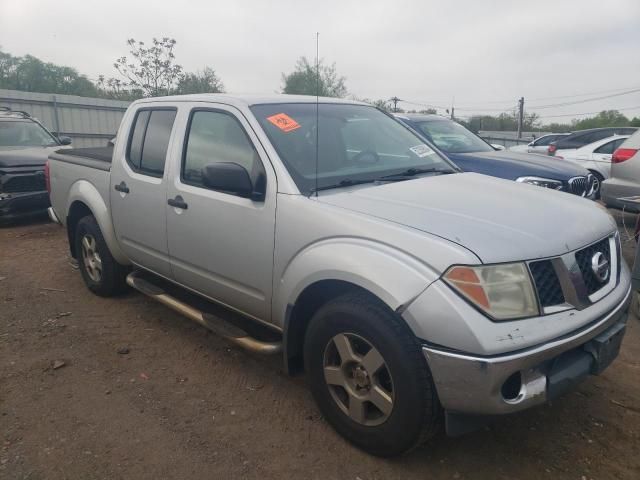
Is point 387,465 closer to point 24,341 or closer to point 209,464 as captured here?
point 209,464

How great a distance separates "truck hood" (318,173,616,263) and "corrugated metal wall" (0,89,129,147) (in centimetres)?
1338

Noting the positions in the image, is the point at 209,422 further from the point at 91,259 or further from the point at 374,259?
the point at 91,259

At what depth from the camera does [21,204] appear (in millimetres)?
8164

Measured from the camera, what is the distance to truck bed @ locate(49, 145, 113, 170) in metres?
4.60

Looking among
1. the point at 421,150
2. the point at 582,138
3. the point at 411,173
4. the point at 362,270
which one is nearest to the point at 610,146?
the point at 582,138

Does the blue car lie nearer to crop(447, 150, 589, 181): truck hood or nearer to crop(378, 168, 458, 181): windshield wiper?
crop(447, 150, 589, 181): truck hood

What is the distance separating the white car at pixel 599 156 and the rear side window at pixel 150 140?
9.11m

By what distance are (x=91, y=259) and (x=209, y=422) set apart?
2.61m

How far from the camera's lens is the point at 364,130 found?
3645mm

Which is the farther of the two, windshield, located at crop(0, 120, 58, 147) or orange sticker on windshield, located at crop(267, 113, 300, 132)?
windshield, located at crop(0, 120, 58, 147)

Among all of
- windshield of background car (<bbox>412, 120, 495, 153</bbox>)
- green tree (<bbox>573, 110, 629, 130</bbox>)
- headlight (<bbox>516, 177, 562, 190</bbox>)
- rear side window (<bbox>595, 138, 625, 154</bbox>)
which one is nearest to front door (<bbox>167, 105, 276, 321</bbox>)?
headlight (<bbox>516, 177, 562, 190</bbox>)

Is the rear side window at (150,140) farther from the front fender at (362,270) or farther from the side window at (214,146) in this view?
the front fender at (362,270)

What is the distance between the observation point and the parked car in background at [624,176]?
6648mm

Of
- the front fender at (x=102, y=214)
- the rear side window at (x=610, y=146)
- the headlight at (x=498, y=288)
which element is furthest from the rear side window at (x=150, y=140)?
the rear side window at (x=610, y=146)
